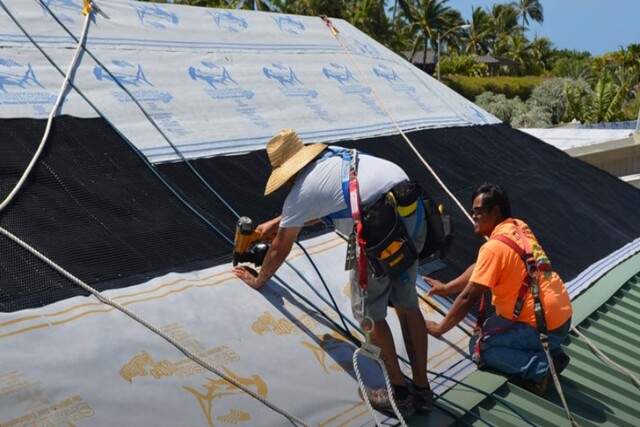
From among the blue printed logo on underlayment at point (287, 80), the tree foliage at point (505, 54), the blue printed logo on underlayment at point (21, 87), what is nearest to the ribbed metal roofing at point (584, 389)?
the blue printed logo on underlayment at point (287, 80)

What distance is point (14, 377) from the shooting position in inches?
110

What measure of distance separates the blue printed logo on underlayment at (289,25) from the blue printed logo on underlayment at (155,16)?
126 centimetres

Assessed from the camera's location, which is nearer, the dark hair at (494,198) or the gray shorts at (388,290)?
the gray shorts at (388,290)

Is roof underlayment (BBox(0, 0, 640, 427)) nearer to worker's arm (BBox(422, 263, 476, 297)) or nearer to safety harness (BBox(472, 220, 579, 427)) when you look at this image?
worker's arm (BBox(422, 263, 476, 297))

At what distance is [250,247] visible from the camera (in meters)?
3.98

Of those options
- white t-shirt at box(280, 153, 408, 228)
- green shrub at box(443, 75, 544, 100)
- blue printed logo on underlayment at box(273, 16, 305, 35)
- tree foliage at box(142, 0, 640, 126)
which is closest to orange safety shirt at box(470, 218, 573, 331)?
white t-shirt at box(280, 153, 408, 228)

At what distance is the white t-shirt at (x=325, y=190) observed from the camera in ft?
11.7

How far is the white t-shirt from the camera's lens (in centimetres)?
355

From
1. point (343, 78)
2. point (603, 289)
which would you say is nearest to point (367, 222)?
point (603, 289)

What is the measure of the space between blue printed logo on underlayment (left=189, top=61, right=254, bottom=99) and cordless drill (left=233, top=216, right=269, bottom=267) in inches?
92.8

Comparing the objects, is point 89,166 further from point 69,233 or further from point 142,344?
point 142,344

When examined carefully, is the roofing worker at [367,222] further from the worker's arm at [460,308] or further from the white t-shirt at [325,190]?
the worker's arm at [460,308]

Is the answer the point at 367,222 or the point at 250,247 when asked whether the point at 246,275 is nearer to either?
the point at 250,247

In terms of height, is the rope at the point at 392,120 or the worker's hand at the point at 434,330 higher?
the rope at the point at 392,120
